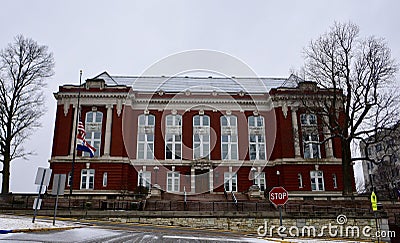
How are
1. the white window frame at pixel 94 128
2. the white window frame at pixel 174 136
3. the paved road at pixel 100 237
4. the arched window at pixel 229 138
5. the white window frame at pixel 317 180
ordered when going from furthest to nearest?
1. the white window frame at pixel 174 136
2. the arched window at pixel 229 138
3. the white window frame at pixel 94 128
4. the white window frame at pixel 317 180
5. the paved road at pixel 100 237

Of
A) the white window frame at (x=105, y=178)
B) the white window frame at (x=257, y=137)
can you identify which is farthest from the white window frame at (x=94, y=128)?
the white window frame at (x=257, y=137)

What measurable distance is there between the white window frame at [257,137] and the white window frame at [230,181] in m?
3.10

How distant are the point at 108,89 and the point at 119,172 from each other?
32.3 ft

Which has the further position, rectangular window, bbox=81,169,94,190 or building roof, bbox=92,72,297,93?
building roof, bbox=92,72,297,93

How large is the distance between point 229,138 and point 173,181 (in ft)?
27.4

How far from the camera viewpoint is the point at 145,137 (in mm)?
42750

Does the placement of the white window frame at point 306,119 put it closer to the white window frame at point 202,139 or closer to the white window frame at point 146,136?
the white window frame at point 202,139

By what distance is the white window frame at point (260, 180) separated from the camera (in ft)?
136

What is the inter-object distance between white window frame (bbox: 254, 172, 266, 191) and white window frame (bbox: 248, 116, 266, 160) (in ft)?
6.55

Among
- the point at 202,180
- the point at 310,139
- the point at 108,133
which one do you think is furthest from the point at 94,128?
the point at 310,139

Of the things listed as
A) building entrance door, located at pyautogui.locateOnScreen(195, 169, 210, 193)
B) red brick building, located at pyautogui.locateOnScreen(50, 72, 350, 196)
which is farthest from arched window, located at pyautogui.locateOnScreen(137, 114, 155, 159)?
building entrance door, located at pyautogui.locateOnScreen(195, 169, 210, 193)

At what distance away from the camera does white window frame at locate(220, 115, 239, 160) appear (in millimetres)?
42469

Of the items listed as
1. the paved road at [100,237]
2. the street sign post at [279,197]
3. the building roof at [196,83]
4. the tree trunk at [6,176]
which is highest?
the building roof at [196,83]

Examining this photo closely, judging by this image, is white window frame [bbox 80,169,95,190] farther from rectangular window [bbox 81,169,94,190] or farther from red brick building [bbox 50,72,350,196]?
red brick building [bbox 50,72,350,196]
